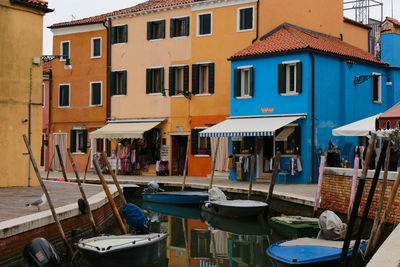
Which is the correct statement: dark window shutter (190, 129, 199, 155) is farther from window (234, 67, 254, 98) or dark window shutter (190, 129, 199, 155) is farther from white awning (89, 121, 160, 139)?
window (234, 67, 254, 98)

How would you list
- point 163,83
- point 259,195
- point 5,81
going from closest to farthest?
point 5,81 < point 259,195 < point 163,83

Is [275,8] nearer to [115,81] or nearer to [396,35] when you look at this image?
[396,35]

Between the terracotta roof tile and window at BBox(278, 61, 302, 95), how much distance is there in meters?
0.61

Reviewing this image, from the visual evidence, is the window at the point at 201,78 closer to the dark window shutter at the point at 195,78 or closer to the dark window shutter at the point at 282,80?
the dark window shutter at the point at 195,78

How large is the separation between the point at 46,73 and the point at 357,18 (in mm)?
17210

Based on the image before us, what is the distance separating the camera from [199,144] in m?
27.5

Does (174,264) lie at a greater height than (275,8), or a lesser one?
lesser

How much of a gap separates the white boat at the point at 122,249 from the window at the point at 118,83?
63.6 feet

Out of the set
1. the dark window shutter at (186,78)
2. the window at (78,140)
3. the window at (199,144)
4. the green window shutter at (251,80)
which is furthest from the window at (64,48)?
the green window shutter at (251,80)

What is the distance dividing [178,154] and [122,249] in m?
18.3

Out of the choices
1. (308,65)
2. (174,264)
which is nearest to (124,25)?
(308,65)

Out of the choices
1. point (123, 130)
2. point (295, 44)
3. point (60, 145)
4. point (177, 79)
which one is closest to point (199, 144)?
point (177, 79)

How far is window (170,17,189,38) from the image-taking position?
2852cm

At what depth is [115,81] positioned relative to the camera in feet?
101
